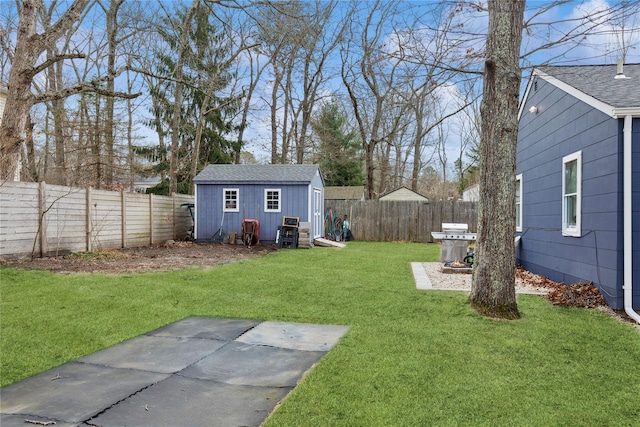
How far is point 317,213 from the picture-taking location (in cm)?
1537

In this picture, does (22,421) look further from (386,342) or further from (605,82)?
(605,82)

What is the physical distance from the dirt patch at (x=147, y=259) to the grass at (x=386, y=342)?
80cm

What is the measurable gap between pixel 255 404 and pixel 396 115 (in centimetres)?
2128

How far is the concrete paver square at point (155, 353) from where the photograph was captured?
328cm

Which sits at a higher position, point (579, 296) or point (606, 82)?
point (606, 82)

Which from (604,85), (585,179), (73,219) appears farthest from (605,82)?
(73,219)

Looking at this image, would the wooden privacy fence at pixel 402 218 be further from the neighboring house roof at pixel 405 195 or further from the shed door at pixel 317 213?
the neighboring house roof at pixel 405 195

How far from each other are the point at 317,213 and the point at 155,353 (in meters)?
11.9

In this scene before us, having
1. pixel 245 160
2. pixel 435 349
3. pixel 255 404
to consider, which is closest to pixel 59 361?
pixel 255 404

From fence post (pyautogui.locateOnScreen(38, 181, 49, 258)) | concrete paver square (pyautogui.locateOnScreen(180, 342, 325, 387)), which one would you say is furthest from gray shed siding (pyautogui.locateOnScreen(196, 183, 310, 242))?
concrete paver square (pyautogui.locateOnScreen(180, 342, 325, 387))

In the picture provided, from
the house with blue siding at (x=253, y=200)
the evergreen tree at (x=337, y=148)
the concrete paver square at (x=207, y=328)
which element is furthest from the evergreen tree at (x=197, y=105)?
the concrete paver square at (x=207, y=328)

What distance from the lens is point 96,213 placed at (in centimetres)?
1009

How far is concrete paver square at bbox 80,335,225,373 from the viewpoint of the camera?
3.28m

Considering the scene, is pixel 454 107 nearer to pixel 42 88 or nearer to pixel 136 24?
pixel 136 24
